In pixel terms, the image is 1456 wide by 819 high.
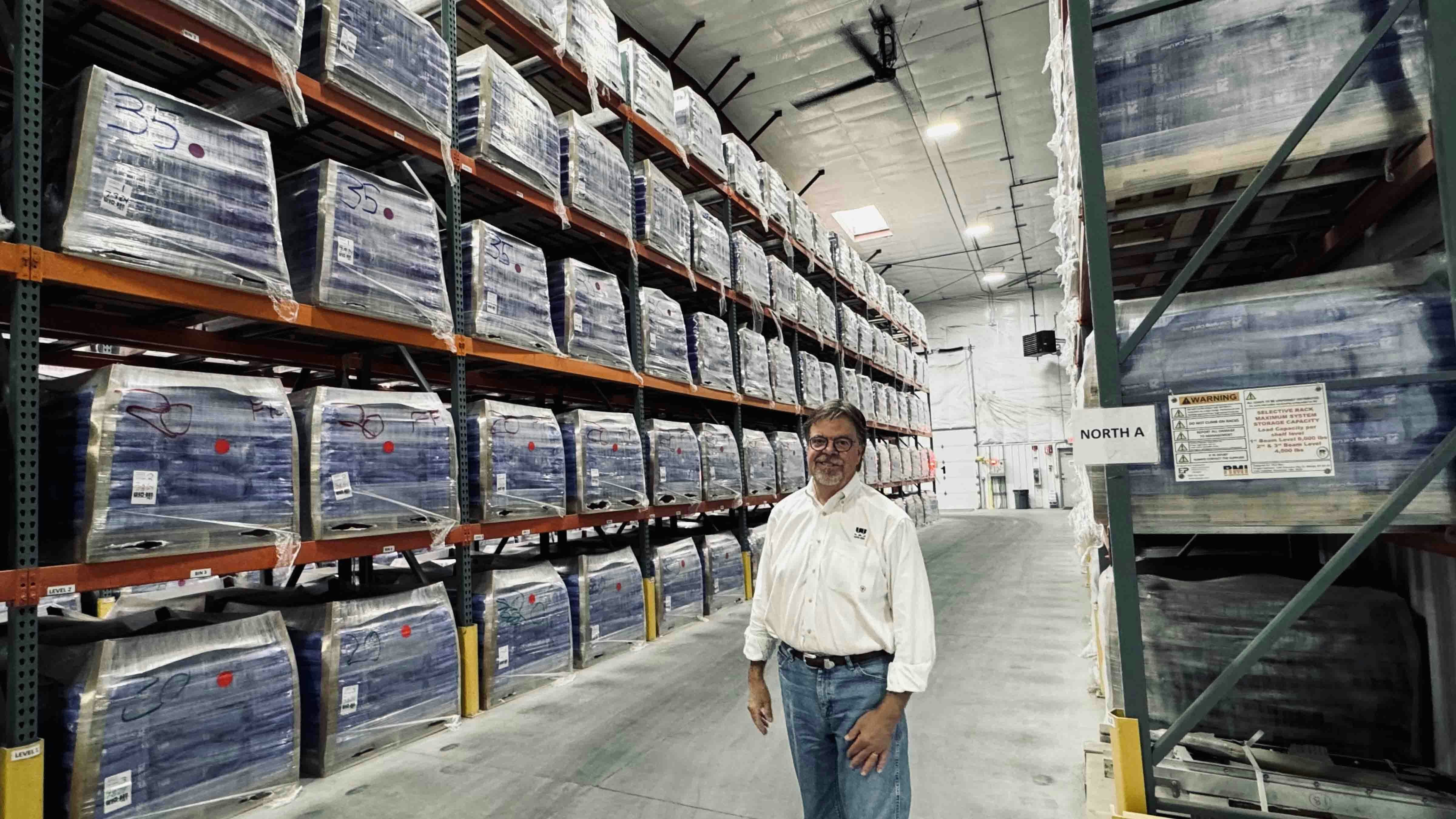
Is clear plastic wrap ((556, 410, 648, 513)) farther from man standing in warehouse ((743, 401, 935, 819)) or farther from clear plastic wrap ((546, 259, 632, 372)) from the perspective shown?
man standing in warehouse ((743, 401, 935, 819))

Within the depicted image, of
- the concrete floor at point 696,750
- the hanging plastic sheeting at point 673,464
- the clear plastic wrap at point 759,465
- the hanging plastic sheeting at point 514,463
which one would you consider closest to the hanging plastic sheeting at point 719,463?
the hanging plastic sheeting at point 673,464

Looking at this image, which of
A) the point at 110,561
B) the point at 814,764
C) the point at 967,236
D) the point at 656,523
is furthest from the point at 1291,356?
the point at 967,236

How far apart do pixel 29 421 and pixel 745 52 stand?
8306 mm

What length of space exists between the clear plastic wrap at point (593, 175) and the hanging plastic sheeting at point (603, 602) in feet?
7.93

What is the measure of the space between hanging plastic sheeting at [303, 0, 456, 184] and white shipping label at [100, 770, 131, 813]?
113 inches

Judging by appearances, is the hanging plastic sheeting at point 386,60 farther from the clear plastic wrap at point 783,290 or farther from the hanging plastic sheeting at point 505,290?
the clear plastic wrap at point 783,290

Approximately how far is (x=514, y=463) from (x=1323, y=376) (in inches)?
143

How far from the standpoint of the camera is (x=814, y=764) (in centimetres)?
198

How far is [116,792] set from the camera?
88.4 inches

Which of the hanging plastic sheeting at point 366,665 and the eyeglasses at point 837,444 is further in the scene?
the hanging plastic sheeting at point 366,665

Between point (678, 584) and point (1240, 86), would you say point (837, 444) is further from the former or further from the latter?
point (678, 584)

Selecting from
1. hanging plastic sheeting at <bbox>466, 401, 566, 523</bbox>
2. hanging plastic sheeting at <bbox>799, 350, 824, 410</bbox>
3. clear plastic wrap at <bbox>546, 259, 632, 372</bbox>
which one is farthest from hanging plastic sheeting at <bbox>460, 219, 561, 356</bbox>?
hanging plastic sheeting at <bbox>799, 350, 824, 410</bbox>

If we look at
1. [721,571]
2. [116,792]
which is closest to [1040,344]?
[721,571]

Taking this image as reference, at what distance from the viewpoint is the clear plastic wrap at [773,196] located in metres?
7.76
